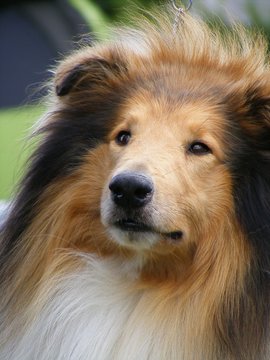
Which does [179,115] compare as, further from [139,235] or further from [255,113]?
[139,235]

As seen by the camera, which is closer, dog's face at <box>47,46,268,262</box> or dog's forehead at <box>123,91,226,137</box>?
dog's face at <box>47,46,268,262</box>

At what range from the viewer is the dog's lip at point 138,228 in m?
3.50

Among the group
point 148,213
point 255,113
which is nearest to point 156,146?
point 148,213

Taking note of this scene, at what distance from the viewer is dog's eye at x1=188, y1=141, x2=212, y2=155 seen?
12.0ft

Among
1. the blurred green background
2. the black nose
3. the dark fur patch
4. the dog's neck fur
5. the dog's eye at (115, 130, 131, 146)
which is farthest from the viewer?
the blurred green background

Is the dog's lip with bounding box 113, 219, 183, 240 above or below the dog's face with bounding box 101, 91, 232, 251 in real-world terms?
below

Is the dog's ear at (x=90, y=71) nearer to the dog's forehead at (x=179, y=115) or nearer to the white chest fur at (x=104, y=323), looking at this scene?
the dog's forehead at (x=179, y=115)

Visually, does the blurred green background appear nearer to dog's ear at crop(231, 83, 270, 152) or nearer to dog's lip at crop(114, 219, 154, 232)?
dog's ear at crop(231, 83, 270, 152)

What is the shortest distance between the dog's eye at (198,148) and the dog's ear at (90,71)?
48 centimetres

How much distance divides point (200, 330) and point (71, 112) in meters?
0.99

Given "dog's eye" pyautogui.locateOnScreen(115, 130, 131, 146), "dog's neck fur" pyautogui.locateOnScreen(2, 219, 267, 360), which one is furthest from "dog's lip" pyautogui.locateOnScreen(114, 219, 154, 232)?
"dog's eye" pyautogui.locateOnScreen(115, 130, 131, 146)

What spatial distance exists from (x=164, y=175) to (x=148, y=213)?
14cm

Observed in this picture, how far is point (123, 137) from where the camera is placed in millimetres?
3725

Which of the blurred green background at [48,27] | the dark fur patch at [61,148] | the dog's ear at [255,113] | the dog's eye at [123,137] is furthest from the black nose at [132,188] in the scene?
the blurred green background at [48,27]
